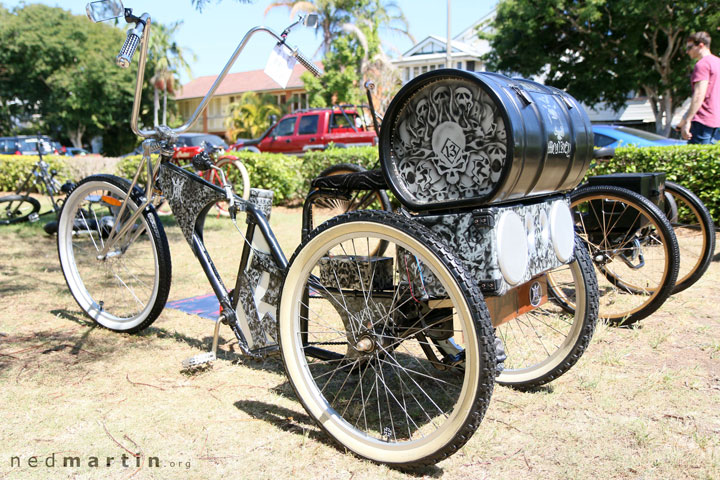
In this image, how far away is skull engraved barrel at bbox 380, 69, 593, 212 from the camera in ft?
7.17

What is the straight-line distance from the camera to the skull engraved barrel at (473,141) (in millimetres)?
2186

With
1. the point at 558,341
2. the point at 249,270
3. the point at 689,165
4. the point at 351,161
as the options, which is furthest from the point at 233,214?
the point at 351,161

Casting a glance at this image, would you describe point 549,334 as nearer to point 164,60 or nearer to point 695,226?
point 695,226

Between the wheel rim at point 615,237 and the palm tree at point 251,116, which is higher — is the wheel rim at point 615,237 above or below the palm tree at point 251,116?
below

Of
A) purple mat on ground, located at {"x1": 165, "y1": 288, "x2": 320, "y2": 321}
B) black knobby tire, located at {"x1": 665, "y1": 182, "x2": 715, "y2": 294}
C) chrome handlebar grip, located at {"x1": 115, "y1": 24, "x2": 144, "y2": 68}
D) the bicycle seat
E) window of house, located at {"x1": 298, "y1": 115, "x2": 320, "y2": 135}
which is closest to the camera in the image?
the bicycle seat

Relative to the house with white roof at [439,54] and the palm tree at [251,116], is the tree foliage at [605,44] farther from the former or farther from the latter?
the palm tree at [251,116]

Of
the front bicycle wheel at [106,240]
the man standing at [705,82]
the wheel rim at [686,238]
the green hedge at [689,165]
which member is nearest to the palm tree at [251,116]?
the green hedge at [689,165]

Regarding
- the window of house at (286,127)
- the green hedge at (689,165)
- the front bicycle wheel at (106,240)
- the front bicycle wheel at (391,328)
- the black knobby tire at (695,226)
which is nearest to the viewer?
the front bicycle wheel at (391,328)

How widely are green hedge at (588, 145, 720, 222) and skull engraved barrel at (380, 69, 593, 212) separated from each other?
18.3 feet

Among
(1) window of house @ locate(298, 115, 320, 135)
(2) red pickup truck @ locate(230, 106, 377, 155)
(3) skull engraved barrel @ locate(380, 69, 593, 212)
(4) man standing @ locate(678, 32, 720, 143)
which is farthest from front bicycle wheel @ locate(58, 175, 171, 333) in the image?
(1) window of house @ locate(298, 115, 320, 135)

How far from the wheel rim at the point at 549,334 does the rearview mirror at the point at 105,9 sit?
8.46ft

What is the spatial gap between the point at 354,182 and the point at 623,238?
91.5 inches

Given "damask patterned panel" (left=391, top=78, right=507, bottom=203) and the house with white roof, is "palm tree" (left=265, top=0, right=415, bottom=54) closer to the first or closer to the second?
the house with white roof

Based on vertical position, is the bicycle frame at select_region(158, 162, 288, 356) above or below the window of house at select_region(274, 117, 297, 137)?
below
